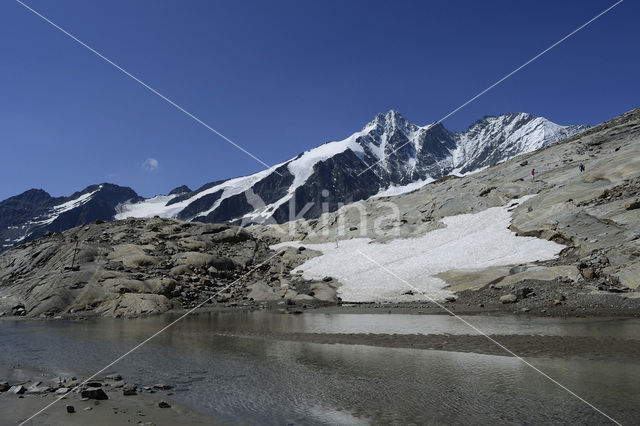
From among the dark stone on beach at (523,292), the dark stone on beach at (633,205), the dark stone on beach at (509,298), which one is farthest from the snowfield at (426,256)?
the dark stone on beach at (633,205)

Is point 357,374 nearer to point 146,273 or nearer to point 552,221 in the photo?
point 552,221

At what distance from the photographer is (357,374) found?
43.3 ft

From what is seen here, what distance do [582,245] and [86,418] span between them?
34.7 metres

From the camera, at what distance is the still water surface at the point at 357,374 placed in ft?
31.4

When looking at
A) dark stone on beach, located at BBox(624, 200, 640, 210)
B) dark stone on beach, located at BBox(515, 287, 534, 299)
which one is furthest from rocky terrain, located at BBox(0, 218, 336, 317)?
dark stone on beach, located at BBox(624, 200, 640, 210)

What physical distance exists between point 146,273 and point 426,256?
28.8 m

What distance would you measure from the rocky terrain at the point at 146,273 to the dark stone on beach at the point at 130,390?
23.0 m

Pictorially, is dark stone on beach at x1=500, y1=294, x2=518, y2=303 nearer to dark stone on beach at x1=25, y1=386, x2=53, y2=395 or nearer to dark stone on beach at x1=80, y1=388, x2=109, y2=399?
dark stone on beach at x1=80, y1=388, x2=109, y2=399

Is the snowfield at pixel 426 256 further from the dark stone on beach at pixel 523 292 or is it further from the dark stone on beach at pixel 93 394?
the dark stone on beach at pixel 93 394

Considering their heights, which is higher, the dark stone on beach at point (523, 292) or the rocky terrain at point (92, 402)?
the dark stone on beach at point (523, 292)

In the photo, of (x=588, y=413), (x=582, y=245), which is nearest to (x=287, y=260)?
(x=582, y=245)

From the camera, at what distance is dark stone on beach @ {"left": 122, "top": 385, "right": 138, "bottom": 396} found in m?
11.3

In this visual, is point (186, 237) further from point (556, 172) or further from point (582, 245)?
point (556, 172)

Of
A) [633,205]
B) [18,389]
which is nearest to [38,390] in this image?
[18,389]
